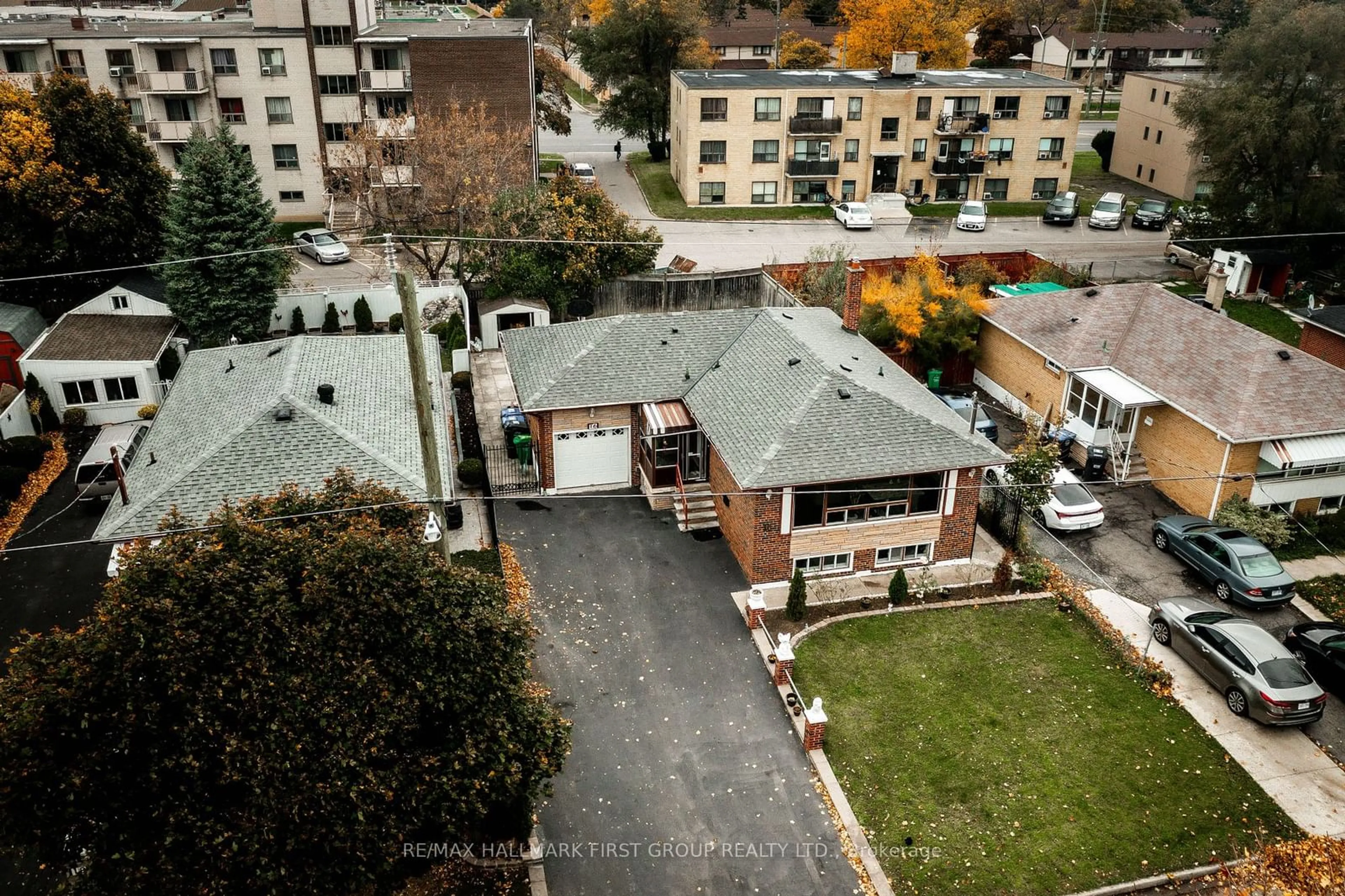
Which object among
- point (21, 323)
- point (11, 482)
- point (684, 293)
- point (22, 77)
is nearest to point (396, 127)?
point (684, 293)

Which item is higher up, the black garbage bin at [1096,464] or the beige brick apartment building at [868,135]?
the beige brick apartment building at [868,135]

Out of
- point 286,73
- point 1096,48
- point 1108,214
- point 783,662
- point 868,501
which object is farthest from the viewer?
point 1096,48

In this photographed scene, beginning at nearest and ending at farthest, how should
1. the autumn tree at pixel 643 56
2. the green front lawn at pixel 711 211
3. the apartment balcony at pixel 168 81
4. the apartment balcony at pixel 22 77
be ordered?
the apartment balcony at pixel 22 77
the apartment balcony at pixel 168 81
the green front lawn at pixel 711 211
the autumn tree at pixel 643 56

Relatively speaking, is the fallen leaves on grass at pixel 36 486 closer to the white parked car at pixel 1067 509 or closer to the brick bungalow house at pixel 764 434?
the brick bungalow house at pixel 764 434

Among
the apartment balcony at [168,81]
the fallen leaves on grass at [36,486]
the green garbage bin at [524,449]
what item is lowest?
the fallen leaves on grass at [36,486]

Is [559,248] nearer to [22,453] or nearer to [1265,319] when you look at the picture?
[22,453]

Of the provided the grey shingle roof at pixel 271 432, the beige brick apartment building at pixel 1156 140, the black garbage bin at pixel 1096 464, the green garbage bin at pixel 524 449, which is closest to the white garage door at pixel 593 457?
the green garbage bin at pixel 524 449
